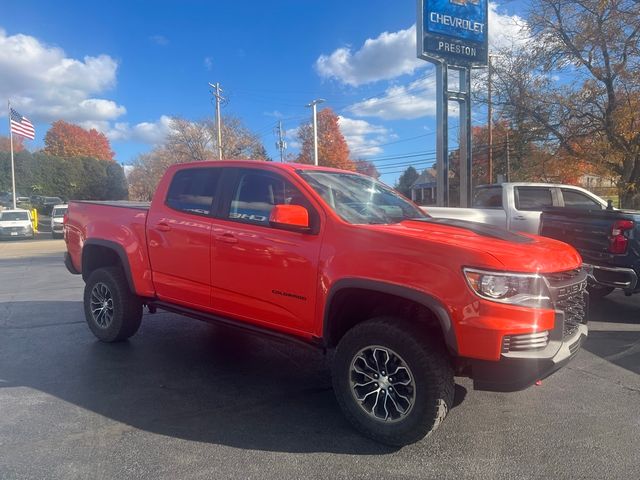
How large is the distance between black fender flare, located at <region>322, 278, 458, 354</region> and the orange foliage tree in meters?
71.6

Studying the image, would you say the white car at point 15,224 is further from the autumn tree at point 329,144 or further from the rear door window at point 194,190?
the autumn tree at point 329,144

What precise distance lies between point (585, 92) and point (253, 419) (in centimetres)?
1752

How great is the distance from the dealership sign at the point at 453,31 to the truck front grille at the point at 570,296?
1017 centimetres

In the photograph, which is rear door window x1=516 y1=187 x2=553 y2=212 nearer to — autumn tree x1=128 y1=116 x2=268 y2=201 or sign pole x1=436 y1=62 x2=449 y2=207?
sign pole x1=436 y1=62 x2=449 y2=207

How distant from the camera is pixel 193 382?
4430 millimetres

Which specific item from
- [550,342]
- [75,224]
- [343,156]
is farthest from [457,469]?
[343,156]

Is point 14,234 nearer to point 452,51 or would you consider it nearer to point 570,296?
point 452,51

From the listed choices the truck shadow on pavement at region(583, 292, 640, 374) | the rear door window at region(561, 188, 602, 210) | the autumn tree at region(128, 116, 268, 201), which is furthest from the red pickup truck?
the autumn tree at region(128, 116, 268, 201)

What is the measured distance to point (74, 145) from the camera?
6994 cm

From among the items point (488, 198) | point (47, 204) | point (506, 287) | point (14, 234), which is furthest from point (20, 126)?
point (506, 287)

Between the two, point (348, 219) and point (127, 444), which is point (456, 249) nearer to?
point (348, 219)

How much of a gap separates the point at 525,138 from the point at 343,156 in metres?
42.0

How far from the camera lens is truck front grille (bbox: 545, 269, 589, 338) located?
10.3 ft

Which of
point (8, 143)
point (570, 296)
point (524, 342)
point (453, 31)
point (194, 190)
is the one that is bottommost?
point (524, 342)
